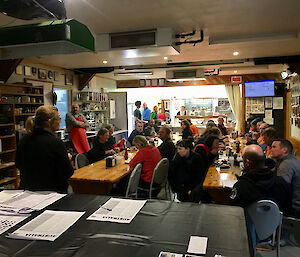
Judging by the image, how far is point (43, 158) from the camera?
7.61ft

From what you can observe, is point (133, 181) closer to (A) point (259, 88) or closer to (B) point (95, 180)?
(B) point (95, 180)

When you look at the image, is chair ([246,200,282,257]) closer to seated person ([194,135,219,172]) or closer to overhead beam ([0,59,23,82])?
seated person ([194,135,219,172])

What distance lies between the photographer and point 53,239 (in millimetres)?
1406

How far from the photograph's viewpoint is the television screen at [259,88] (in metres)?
9.63

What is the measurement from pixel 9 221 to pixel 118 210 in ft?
2.15

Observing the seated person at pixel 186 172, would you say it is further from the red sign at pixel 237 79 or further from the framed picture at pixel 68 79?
the red sign at pixel 237 79

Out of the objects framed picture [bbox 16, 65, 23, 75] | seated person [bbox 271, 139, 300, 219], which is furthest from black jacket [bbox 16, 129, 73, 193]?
framed picture [bbox 16, 65, 23, 75]

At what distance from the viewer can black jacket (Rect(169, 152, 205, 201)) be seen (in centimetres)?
363

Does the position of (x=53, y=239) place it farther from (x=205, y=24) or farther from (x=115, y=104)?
(x=115, y=104)

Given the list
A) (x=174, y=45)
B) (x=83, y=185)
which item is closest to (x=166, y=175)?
(x=83, y=185)

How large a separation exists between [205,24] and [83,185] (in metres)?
2.92

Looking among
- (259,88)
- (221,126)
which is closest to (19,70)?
(221,126)

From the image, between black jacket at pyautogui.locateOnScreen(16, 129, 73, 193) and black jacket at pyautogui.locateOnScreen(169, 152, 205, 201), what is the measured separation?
169cm

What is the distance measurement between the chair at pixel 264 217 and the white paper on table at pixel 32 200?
156 centimetres
